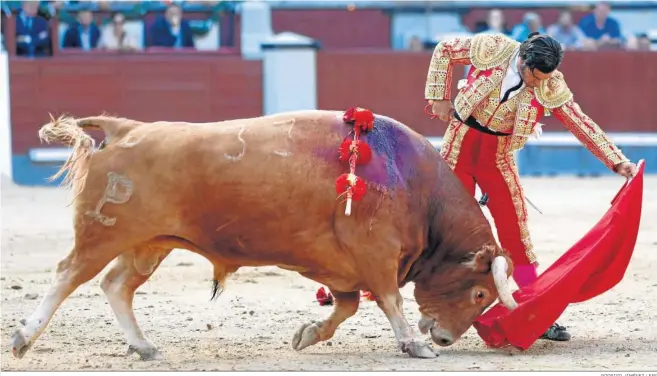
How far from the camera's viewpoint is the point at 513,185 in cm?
504

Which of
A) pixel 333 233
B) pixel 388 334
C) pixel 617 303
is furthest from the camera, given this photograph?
pixel 617 303

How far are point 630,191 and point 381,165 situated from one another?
102 cm

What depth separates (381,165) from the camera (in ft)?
15.0

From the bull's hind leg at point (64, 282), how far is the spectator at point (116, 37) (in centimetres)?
835

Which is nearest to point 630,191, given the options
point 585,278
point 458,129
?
point 585,278

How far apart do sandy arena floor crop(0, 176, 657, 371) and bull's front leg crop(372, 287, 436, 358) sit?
0.05m

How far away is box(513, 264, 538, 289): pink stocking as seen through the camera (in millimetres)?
5094

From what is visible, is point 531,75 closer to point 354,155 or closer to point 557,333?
point 354,155

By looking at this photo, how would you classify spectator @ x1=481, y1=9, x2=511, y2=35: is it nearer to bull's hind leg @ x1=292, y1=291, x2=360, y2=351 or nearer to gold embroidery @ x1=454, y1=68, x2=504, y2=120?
gold embroidery @ x1=454, y1=68, x2=504, y2=120

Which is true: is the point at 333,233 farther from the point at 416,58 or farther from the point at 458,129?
the point at 416,58

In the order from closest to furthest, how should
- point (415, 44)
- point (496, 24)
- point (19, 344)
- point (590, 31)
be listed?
point (19, 344) → point (415, 44) → point (590, 31) → point (496, 24)

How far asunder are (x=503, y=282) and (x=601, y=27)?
9346 mm

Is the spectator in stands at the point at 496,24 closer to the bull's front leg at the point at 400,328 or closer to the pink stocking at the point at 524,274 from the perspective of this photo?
the pink stocking at the point at 524,274

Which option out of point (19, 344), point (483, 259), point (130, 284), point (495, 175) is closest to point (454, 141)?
point (495, 175)
